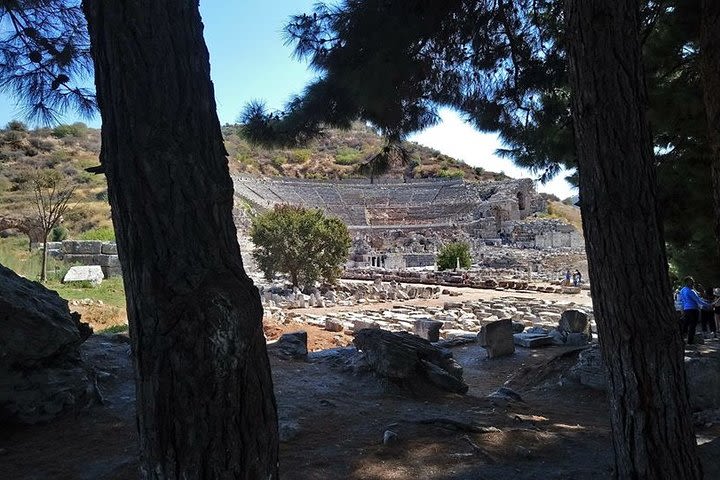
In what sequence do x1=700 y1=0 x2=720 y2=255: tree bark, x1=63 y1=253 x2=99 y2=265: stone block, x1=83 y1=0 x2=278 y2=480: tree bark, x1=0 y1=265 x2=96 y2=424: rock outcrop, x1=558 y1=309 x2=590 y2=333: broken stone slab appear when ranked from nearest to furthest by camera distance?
x1=83 y1=0 x2=278 y2=480: tree bark → x1=0 y1=265 x2=96 y2=424: rock outcrop → x1=700 y1=0 x2=720 y2=255: tree bark → x1=558 y1=309 x2=590 y2=333: broken stone slab → x1=63 y1=253 x2=99 y2=265: stone block

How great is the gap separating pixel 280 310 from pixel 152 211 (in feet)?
40.9

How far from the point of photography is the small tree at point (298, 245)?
1866 centimetres

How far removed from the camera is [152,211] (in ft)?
5.54

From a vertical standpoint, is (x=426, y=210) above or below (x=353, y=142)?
below

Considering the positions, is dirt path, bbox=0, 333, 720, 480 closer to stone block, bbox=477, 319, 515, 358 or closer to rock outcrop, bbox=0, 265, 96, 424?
rock outcrop, bbox=0, 265, 96, 424

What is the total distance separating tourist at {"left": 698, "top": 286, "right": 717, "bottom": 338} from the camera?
841 centimetres

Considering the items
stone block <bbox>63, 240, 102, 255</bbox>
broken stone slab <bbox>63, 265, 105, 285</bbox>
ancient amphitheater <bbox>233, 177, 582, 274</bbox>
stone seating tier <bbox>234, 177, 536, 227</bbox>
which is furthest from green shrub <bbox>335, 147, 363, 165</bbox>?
broken stone slab <bbox>63, 265, 105, 285</bbox>

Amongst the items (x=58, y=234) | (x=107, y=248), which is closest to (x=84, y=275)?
(x=107, y=248)

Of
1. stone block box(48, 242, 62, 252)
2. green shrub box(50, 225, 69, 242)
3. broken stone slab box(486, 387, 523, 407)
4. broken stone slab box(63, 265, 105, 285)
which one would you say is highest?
green shrub box(50, 225, 69, 242)

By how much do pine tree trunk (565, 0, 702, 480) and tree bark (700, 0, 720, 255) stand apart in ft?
6.32

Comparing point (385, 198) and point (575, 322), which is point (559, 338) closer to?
point (575, 322)

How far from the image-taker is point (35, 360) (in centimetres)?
390

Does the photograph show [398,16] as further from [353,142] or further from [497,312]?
[353,142]

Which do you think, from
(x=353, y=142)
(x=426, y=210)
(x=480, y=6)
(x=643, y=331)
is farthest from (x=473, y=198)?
(x=643, y=331)
